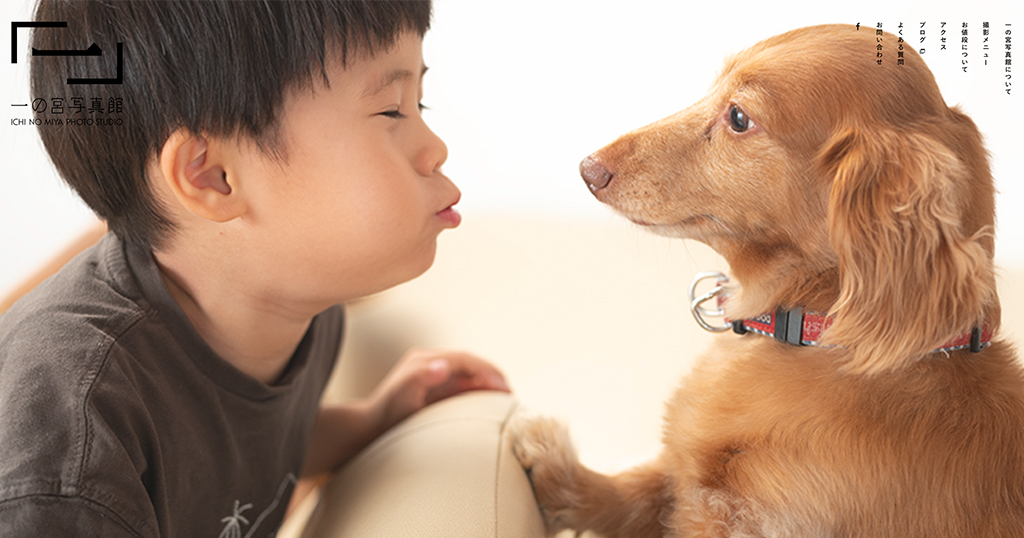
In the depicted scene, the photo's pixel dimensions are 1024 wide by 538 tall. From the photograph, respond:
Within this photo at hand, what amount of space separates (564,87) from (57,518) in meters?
1.21

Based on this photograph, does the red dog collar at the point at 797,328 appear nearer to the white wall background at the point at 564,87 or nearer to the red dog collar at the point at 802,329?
the red dog collar at the point at 802,329

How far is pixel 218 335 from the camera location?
3.75ft

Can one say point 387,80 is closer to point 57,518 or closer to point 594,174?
point 594,174

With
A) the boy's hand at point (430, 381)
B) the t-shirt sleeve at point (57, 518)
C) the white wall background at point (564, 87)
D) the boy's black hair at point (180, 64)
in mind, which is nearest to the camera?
the t-shirt sleeve at point (57, 518)

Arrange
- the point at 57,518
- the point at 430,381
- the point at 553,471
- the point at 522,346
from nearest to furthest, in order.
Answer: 1. the point at 57,518
2. the point at 553,471
3. the point at 430,381
4. the point at 522,346

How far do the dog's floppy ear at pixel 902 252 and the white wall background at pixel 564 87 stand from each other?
0.23 meters

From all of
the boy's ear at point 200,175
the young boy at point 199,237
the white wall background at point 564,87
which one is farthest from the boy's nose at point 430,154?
the white wall background at point 564,87

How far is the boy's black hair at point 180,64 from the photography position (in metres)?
0.90

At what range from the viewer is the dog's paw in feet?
3.63

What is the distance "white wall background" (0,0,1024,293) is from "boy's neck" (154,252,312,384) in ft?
1.28

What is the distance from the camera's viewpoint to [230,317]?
1.13 meters

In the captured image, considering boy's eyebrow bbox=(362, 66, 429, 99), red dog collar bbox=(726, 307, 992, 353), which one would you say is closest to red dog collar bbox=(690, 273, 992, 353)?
red dog collar bbox=(726, 307, 992, 353)

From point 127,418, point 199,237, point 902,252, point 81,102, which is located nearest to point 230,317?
point 199,237

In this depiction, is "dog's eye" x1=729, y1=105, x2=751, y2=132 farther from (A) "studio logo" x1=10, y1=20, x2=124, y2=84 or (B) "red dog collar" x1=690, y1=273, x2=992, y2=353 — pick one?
(A) "studio logo" x1=10, y1=20, x2=124, y2=84
